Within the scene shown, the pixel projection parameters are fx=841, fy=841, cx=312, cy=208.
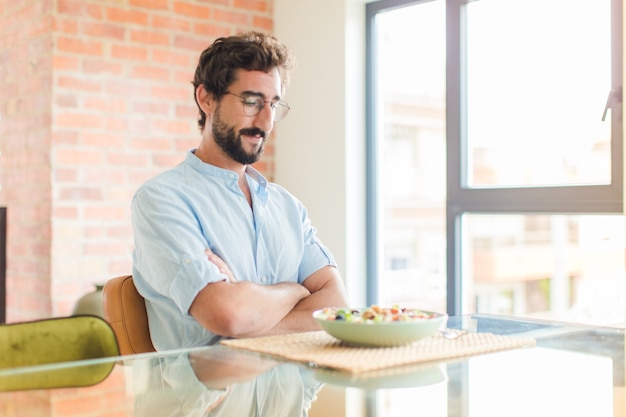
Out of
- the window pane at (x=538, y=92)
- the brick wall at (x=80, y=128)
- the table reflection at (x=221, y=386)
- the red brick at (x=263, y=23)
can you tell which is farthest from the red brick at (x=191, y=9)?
the table reflection at (x=221, y=386)

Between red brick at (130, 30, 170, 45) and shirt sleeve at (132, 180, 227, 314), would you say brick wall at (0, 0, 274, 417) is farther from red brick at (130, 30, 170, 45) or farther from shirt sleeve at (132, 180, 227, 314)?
shirt sleeve at (132, 180, 227, 314)

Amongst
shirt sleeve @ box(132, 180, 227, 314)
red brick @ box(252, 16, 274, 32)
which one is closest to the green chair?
shirt sleeve @ box(132, 180, 227, 314)

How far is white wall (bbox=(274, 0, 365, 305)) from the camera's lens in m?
3.74

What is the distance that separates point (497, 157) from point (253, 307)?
1796 mm

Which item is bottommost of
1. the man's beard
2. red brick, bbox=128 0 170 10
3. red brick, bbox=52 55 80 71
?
the man's beard

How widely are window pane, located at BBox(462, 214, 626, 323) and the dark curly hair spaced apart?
1.43 meters

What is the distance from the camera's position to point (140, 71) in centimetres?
355

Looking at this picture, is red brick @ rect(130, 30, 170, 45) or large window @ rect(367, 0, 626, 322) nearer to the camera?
large window @ rect(367, 0, 626, 322)

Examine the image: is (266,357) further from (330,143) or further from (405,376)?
(330,143)

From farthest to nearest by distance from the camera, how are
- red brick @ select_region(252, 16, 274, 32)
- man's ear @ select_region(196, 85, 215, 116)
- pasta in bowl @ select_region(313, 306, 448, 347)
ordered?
red brick @ select_region(252, 16, 274, 32) → man's ear @ select_region(196, 85, 215, 116) → pasta in bowl @ select_region(313, 306, 448, 347)

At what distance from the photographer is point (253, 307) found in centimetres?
191

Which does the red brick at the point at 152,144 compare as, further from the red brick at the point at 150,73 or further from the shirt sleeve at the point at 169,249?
the shirt sleeve at the point at 169,249

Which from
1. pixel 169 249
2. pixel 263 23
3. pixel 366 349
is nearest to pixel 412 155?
pixel 263 23

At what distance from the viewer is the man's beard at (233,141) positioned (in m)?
2.32
